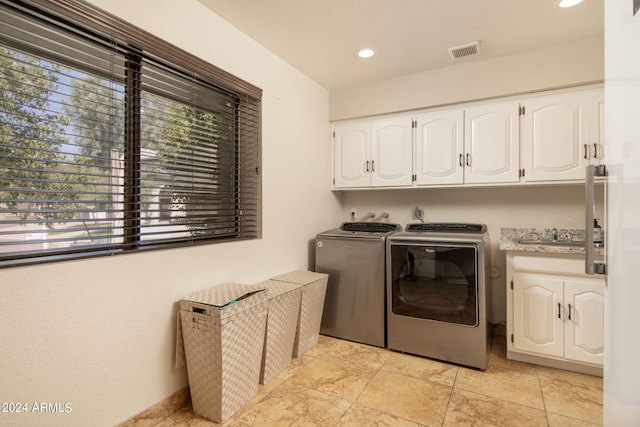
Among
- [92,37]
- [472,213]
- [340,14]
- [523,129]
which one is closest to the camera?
[92,37]

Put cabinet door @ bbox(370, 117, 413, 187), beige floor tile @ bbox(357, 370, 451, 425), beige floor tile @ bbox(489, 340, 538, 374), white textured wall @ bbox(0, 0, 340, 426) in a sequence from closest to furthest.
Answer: white textured wall @ bbox(0, 0, 340, 426) < beige floor tile @ bbox(357, 370, 451, 425) < beige floor tile @ bbox(489, 340, 538, 374) < cabinet door @ bbox(370, 117, 413, 187)

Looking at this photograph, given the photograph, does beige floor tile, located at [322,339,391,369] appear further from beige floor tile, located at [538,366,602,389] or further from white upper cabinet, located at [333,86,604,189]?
white upper cabinet, located at [333,86,604,189]

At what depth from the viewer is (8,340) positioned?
116cm

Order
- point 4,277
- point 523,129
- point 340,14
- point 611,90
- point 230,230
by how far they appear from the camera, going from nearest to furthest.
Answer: point 611,90, point 4,277, point 340,14, point 230,230, point 523,129

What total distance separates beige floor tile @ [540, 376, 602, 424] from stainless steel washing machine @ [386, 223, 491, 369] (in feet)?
1.25

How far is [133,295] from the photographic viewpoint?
5.02ft

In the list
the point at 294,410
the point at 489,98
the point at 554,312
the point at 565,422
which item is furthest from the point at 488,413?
the point at 489,98

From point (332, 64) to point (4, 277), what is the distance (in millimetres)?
2453

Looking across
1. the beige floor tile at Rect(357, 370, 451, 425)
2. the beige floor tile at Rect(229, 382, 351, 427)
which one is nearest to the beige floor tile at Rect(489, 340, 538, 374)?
the beige floor tile at Rect(357, 370, 451, 425)

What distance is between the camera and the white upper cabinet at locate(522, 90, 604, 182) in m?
2.26

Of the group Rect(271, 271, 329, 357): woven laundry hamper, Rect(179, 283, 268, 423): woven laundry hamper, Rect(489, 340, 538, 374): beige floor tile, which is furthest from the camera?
Rect(271, 271, 329, 357): woven laundry hamper

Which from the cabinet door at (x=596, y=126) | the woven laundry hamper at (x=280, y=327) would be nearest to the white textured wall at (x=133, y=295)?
the woven laundry hamper at (x=280, y=327)

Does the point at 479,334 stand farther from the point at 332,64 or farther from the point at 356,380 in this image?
the point at 332,64

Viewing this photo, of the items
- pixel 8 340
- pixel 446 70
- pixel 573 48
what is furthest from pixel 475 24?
pixel 8 340
